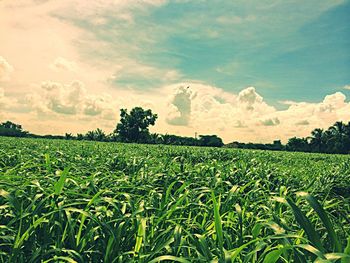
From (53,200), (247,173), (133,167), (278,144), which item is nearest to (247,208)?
(53,200)

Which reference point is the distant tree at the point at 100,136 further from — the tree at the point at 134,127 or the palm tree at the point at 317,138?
the palm tree at the point at 317,138

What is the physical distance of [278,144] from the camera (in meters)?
72.9

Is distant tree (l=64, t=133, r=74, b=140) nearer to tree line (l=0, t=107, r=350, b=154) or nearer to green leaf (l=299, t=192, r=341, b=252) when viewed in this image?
tree line (l=0, t=107, r=350, b=154)

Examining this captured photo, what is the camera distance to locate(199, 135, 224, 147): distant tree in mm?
61825

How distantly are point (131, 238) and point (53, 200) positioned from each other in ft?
2.30

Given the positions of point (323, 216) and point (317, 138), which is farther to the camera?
point (317, 138)

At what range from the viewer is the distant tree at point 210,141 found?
61.8 m

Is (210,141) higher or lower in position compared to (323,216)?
higher

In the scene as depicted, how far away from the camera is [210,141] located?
6412 cm

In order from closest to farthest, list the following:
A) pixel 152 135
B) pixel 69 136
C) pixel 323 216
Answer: pixel 323 216
pixel 69 136
pixel 152 135

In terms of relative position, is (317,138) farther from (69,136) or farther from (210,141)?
(69,136)

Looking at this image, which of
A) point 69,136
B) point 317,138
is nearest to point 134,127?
point 69,136

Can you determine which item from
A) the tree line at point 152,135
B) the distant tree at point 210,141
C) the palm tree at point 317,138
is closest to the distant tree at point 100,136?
the tree line at point 152,135

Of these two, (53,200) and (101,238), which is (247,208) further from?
(53,200)
